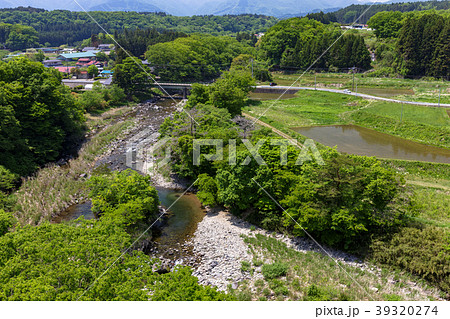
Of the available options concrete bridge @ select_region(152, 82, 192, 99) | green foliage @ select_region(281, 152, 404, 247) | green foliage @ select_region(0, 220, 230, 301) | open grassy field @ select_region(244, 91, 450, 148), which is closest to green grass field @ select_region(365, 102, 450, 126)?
open grassy field @ select_region(244, 91, 450, 148)

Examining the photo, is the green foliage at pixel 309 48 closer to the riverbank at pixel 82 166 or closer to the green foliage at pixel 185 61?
the green foliage at pixel 185 61

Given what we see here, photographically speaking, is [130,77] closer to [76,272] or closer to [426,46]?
[76,272]

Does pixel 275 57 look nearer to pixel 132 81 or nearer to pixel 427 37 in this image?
pixel 427 37

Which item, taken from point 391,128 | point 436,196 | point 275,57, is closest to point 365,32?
point 275,57

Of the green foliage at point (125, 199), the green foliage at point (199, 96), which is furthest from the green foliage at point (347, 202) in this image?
the green foliage at point (199, 96)

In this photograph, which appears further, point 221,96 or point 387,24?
point 387,24

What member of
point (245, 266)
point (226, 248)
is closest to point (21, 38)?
point (226, 248)
